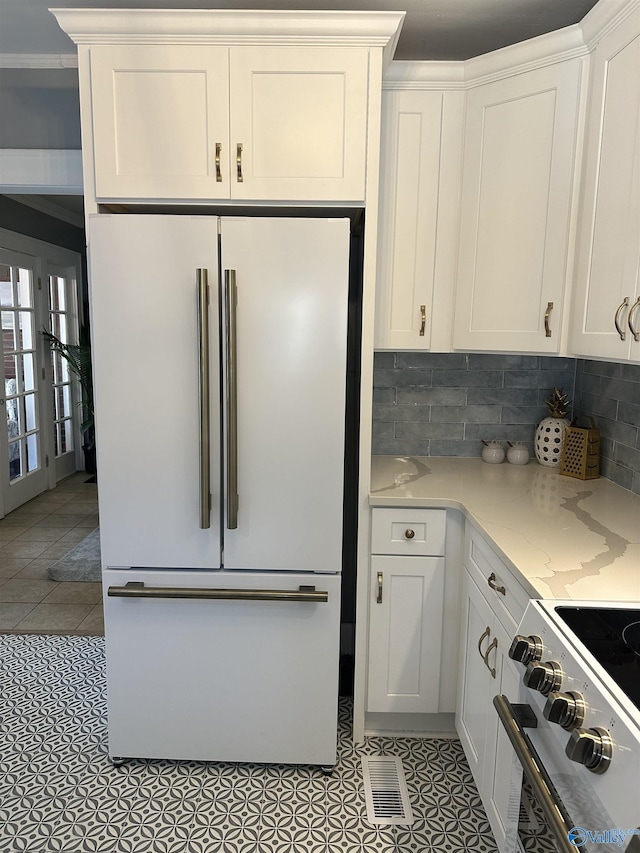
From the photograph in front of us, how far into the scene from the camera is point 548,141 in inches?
79.7

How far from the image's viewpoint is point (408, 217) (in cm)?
225

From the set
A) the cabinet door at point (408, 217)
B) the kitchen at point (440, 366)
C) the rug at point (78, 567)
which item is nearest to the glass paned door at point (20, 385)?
the rug at point (78, 567)

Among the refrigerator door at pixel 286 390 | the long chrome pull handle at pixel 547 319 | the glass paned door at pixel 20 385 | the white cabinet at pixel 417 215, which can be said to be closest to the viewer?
the refrigerator door at pixel 286 390

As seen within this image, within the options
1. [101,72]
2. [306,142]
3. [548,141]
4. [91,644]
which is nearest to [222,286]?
[306,142]

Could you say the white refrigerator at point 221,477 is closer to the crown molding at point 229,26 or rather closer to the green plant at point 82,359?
the crown molding at point 229,26

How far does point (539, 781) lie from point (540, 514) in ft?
3.09

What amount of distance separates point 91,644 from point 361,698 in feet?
4.83

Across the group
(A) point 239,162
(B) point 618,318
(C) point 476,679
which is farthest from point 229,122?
(C) point 476,679

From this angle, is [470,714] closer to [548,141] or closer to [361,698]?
Result: [361,698]

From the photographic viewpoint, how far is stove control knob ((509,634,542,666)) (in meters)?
1.18

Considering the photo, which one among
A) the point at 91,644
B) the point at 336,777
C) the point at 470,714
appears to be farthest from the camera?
the point at 91,644

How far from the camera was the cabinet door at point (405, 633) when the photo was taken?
7.00 feet

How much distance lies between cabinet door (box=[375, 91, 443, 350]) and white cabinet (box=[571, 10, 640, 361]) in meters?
0.53

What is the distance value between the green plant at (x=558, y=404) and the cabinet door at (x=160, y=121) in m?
1.54
